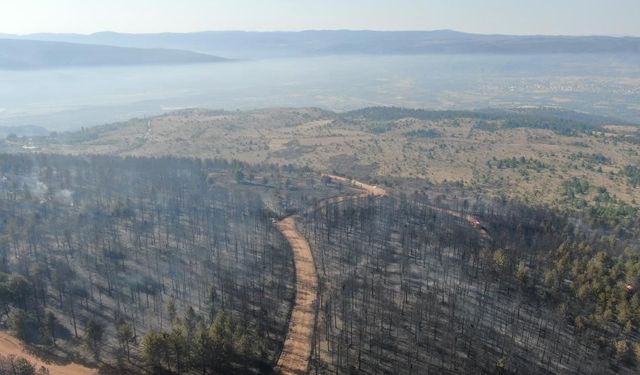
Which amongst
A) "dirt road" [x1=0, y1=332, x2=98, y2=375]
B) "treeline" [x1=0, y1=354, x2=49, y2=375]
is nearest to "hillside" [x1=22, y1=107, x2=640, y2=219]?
"dirt road" [x1=0, y1=332, x2=98, y2=375]

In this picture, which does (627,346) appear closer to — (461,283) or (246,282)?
(461,283)

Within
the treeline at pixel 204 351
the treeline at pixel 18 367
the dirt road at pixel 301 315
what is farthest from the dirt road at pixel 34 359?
the dirt road at pixel 301 315

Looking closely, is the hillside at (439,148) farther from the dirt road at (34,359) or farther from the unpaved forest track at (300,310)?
the dirt road at (34,359)

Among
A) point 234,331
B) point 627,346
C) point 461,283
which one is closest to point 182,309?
point 234,331

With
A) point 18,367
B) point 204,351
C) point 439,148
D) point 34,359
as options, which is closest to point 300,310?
point 204,351

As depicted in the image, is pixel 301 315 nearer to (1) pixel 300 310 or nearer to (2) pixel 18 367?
(1) pixel 300 310

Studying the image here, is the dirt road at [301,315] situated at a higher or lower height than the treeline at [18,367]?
lower
